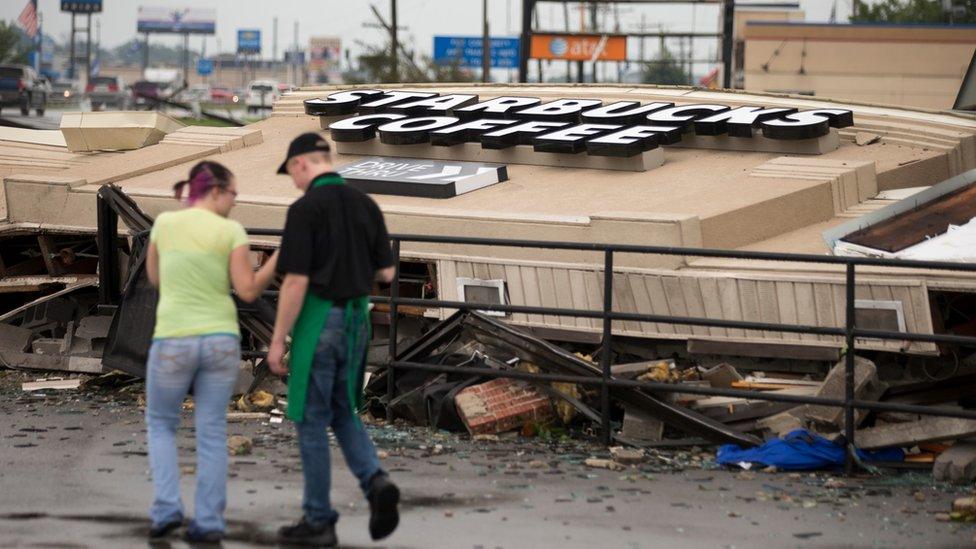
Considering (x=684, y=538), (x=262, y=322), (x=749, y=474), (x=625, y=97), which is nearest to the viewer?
(x=684, y=538)

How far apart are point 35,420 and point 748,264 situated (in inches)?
215

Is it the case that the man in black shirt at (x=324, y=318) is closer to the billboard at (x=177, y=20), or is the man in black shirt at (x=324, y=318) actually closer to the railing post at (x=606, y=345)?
the railing post at (x=606, y=345)

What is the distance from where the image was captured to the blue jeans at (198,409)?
636 centimetres

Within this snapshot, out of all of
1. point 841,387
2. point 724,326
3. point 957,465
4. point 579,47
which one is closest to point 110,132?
point 724,326

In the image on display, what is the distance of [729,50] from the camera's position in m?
30.5

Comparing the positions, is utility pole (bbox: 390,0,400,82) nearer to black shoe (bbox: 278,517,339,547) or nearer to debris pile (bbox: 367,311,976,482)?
debris pile (bbox: 367,311,976,482)

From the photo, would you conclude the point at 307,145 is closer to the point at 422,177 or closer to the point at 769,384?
the point at 769,384

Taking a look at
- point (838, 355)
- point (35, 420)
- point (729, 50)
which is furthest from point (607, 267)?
point (729, 50)

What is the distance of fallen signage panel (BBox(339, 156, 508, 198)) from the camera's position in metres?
12.7

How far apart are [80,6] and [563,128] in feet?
395

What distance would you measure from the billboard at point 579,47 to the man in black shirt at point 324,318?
25.6 m

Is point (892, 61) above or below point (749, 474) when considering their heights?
above

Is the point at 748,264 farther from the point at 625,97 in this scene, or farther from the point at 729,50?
the point at 729,50

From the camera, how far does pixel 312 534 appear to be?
6.49m
